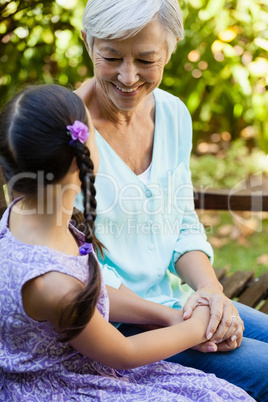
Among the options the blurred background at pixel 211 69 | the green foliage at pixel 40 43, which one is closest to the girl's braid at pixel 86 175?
the blurred background at pixel 211 69

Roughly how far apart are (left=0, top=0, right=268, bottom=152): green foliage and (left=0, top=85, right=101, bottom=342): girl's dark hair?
2.06 m

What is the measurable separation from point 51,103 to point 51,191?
0.23 metres

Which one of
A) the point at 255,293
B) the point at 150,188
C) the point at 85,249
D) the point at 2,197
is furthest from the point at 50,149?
the point at 255,293

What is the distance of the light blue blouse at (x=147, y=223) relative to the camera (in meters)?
2.16

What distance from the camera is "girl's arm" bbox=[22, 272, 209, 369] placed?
150cm

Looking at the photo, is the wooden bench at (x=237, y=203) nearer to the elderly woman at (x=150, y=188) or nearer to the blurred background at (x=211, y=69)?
the blurred background at (x=211, y=69)

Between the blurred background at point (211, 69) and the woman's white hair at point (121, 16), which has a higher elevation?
the woman's white hair at point (121, 16)

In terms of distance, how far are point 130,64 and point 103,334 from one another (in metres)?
0.92

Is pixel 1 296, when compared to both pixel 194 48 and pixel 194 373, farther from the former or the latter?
pixel 194 48

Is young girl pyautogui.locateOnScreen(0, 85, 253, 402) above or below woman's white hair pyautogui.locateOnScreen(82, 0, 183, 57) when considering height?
below

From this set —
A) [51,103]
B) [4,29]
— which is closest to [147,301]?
[51,103]

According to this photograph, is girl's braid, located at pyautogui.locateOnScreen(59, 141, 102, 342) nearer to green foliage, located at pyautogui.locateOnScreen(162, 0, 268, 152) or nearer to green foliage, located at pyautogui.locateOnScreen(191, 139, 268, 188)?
green foliage, located at pyautogui.locateOnScreen(162, 0, 268, 152)

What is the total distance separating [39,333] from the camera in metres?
1.60

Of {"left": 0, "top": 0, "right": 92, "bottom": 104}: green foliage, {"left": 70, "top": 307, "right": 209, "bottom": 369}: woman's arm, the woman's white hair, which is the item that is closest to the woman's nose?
the woman's white hair
